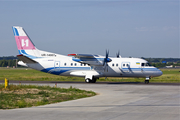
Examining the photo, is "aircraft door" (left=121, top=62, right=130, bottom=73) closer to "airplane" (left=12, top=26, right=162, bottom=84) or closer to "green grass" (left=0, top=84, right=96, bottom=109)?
"airplane" (left=12, top=26, right=162, bottom=84)

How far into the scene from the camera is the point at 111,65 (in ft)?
134

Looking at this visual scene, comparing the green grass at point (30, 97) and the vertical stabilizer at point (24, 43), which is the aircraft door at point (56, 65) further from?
the green grass at point (30, 97)

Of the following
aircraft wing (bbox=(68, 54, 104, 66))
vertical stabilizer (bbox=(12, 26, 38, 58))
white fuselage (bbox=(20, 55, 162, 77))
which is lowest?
white fuselage (bbox=(20, 55, 162, 77))

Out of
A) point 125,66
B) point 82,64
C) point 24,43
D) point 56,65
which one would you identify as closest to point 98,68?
point 82,64

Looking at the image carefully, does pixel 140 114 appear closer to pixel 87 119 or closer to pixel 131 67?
pixel 87 119

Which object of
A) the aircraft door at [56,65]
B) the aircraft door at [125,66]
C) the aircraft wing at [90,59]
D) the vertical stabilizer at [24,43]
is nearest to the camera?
the aircraft door at [125,66]

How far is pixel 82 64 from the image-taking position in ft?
138

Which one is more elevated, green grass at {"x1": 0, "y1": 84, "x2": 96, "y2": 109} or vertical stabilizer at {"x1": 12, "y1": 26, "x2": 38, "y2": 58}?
vertical stabilizer at {"x1": 12, "y1": 26, "x2": 38, "y2": 58}

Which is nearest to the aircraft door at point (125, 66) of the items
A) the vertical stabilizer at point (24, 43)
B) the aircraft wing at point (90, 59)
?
the aircraft wing at point (90, 59)

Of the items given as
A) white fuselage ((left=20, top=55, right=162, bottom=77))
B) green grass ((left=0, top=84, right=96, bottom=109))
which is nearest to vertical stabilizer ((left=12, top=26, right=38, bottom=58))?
white fuselage ((left=20, top=55, right=162, bottom=77))

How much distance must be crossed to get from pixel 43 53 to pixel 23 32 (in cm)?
474

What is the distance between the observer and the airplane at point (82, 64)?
Result: 40188mm

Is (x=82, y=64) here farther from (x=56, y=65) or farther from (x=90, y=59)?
(x=56, y=65)

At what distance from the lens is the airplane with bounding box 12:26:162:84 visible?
40.2 m
